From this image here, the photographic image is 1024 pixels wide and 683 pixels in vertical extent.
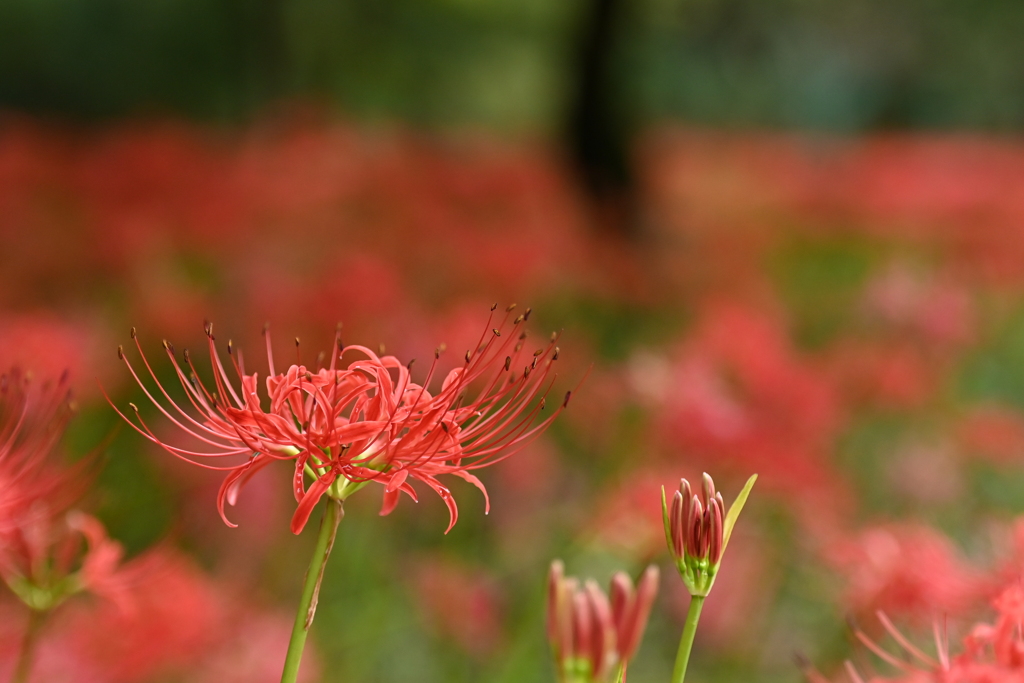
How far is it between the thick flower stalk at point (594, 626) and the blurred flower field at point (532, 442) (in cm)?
30

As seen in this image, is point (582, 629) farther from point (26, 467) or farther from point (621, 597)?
point (26, 467)

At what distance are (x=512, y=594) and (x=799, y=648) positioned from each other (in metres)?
0.69

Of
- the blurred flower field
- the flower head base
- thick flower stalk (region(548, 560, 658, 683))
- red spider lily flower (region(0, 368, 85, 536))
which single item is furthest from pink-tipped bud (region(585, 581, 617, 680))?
red spider lily flower (region(0, 368, 85, 536))

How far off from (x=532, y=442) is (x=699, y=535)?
394 millimetres

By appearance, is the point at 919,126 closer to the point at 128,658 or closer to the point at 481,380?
the point at 481,380

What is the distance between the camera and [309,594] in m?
0.69

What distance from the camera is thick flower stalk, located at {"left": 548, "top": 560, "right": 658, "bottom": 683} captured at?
67 cm

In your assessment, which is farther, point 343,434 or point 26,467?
point 26,467

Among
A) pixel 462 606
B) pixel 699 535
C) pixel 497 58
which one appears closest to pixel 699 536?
pixel 699 535

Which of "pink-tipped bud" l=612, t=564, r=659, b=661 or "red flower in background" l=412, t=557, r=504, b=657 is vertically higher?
"pink-tipped bud" l=612, t=564, r=659, b=661

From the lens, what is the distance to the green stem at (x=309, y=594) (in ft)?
2.21

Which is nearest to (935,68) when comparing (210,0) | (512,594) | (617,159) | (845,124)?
(845,124)

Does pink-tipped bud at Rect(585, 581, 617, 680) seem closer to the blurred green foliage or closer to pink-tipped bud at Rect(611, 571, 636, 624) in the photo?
pink-tipped bud at Rect(611, 571, 636, 624)

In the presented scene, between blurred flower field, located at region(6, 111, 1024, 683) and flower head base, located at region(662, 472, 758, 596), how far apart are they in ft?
0.74
